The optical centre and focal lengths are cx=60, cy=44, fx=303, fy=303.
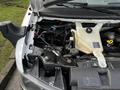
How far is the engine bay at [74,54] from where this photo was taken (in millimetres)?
2836

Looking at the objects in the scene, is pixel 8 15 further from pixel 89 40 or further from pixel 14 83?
pixel 89 40

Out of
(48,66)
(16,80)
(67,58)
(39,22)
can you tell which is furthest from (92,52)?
(16,80)

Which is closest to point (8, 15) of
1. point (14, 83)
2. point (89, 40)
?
point (14, 83)

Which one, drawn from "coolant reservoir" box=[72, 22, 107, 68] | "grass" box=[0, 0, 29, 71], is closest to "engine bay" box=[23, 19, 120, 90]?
"coolant reservoir" box=[72, 22, 107, 68]

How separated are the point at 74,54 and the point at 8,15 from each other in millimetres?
5551

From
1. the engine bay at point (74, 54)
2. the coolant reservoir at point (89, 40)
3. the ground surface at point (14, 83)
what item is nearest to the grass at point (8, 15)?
the ground surface at point (14, 83)

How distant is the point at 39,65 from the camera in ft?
10.4

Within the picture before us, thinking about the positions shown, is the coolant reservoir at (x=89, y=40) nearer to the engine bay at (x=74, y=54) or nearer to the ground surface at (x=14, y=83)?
the engine bay at (x=74, y=54)

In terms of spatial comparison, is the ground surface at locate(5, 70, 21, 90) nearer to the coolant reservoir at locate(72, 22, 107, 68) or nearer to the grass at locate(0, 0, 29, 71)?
the grass at locate(0, 0, 29, 71)

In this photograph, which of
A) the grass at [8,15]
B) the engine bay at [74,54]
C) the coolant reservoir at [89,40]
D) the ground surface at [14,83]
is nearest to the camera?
the engine bay at [74,54]

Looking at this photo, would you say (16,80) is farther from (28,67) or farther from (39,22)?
(28,67)

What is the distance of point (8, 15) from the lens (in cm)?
849

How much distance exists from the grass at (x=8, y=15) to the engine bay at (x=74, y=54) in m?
2.20

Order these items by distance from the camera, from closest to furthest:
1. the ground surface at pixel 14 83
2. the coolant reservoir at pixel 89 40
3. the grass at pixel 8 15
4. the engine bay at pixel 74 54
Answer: the engine bay at pixel 74 54
the coolant reservoir at pixel 89 40
the ground surface at pixel 14 83
the grass at pixel 8 15
